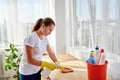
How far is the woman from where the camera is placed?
1.56 meters

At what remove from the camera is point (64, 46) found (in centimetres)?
291

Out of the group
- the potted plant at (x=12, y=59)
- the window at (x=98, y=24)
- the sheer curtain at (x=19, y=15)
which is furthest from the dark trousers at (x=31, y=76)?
the sheer curtain at (x=19, y=15)

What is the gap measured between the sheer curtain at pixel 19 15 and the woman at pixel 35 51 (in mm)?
1292

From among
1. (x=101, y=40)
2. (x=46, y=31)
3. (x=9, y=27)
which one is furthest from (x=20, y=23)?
(x=101, y=40)

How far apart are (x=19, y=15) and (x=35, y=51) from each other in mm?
1581

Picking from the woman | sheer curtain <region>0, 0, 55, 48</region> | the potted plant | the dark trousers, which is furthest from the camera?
sheer curtain <region>0, 0, 55, 48</region>

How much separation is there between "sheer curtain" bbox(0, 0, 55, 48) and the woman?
1292mm

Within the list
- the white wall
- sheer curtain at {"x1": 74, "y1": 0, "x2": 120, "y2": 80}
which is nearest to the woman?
sheer curtain at {"x1": 74, "y1": 0, "x2": 120, "y2": 80}

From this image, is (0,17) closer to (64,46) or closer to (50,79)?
(64,46)

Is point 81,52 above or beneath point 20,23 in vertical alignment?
beneath

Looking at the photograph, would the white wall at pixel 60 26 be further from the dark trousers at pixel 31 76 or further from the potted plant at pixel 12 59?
the dark trousers at pixel 31 76

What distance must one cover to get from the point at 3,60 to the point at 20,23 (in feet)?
2.36

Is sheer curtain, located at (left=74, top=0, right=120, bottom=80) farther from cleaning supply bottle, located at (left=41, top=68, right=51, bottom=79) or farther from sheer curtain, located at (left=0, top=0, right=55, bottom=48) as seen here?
sheer curtain, located at (left=0, top=0, right=55, bottom=48)

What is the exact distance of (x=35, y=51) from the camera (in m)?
1.65
